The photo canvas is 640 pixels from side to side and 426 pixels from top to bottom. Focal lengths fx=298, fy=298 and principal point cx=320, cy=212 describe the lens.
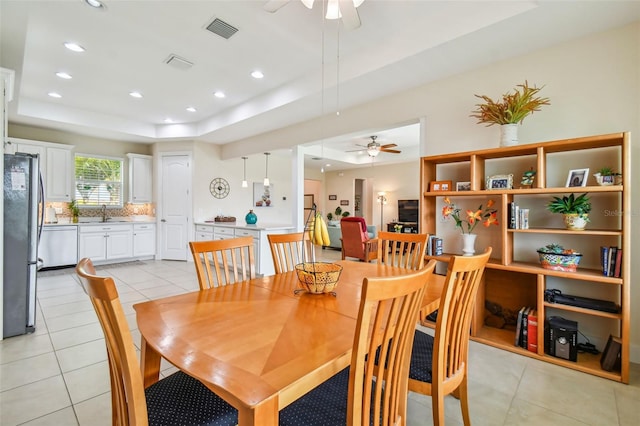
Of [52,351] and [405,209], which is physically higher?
[405,209]

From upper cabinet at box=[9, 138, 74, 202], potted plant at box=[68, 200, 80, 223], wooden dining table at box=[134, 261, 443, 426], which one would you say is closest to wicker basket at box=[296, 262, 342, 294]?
wooden dining table at box=[134, 261, 443, 426]

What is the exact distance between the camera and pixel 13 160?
9.13 ft

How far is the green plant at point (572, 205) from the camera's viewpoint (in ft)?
7.59

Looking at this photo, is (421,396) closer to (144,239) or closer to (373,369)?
(373,369)

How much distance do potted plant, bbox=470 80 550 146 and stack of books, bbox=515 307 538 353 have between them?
1455 millimetres

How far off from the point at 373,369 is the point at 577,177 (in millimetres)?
2399

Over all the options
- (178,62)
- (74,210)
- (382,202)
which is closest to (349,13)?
(178,62)

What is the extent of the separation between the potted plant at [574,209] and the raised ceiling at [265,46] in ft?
4.44

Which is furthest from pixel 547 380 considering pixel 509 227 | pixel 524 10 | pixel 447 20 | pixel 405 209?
pixel 405 209

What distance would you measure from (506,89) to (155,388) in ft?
11.4

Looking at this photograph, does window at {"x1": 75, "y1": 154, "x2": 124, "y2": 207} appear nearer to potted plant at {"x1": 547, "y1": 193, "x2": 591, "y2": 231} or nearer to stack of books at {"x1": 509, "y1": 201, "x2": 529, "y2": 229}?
stack of books at {"x1": 509, "y1": 201, "x2": 529, "y2": 229}

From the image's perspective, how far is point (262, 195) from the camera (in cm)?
784

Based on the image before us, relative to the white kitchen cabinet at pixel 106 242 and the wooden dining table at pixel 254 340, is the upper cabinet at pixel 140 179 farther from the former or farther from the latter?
the wooden dining table at pixel 254 340

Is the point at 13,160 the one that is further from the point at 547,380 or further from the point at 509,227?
the point at 547,380
